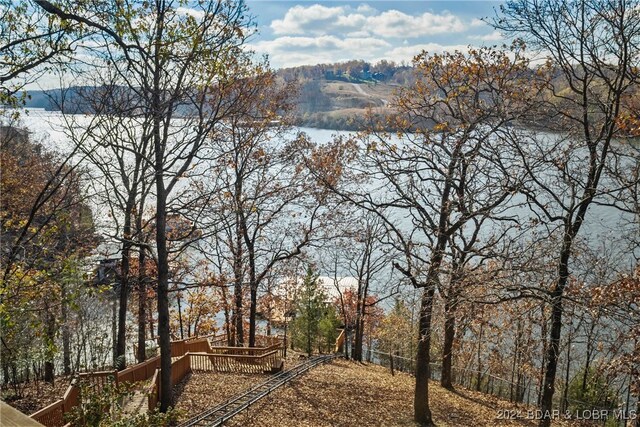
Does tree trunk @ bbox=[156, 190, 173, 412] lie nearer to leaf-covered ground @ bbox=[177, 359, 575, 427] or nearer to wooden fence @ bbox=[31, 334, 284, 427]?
wooden fence @ bbox=[31, 334, 284, 427]

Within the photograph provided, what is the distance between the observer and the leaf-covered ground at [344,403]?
12.5 meters

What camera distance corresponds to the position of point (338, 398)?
14391 mm

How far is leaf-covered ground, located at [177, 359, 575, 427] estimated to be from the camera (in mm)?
12455

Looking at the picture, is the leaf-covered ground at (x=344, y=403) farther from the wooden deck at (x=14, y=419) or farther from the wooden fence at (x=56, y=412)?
the wooden deck at (x=14, y=419)

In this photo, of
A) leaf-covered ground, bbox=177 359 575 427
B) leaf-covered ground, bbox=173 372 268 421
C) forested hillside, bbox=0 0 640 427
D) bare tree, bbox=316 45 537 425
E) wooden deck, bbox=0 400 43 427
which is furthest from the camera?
leaf-covered ground, bbox=173 372 268 421

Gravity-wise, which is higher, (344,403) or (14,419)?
(14,419)

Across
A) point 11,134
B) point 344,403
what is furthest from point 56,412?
point 11,134

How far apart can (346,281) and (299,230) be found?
23441 millimetres

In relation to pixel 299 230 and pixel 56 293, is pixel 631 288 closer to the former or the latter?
pixel 56 293

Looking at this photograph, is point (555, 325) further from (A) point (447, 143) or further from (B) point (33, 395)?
(B) point (33, 395)

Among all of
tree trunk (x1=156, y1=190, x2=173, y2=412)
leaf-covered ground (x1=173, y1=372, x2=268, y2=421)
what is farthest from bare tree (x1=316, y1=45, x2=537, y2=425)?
leaf-covered ground (x1=173, y1=372, x2=268, y2=421)

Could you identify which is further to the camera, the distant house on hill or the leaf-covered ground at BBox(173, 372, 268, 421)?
the distant house on hill

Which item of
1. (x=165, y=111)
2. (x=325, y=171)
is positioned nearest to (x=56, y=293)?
(x=165, y=111)

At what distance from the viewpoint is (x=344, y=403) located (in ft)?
45.9
